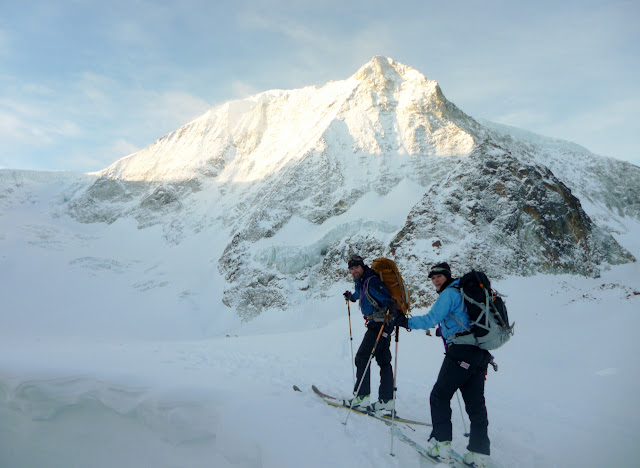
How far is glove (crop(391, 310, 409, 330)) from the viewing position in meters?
5.21

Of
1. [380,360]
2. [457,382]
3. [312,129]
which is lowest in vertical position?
[380,360]

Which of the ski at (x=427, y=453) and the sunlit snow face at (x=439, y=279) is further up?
the sunlit snow face at (x=439, y=279)

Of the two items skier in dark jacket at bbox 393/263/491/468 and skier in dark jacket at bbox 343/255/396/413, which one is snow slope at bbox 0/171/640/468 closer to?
skier in dark jacket at bbox 393/263/491/468

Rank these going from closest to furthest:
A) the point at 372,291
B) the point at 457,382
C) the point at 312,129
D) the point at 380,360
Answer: the point at 457,382 → the point at 372,291 → the point at 380,360 → the point at 312,129

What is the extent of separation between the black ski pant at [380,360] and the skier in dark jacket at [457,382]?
139 cm

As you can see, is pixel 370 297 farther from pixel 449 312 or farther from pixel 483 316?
pixel 483 316

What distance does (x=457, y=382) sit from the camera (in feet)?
15.4

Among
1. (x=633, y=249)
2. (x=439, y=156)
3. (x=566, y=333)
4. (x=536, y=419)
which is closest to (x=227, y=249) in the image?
(x=439, y=156)

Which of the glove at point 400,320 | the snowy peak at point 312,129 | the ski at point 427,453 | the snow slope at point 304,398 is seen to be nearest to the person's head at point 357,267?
the glove at point 400,320

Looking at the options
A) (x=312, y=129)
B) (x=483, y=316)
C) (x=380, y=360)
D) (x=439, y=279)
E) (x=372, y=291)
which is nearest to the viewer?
(x=483, y=316)

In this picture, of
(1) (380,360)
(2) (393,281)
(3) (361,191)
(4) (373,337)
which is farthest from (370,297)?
(3) (361,191)

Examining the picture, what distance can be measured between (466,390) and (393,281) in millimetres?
1970

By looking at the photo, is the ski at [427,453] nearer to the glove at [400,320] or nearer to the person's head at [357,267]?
the glove at [400,320]

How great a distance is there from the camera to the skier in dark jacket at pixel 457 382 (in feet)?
15.1
